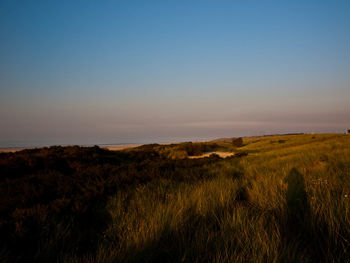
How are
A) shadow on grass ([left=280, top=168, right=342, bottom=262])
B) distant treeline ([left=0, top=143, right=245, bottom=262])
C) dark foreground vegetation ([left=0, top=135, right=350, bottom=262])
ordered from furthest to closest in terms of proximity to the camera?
distant treeline ([left=0, top=143, right=245, bottom=262]) < dark foreground vegetation ([left=0, top=135, right=350, bottom=262]) < shadow on grass ([left=280, top=168, right=342, bottom=262])

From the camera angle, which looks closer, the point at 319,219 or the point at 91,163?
the point at 319,219

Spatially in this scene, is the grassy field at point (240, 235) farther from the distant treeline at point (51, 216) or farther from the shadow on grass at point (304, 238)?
the distant treeline at point (51, 216)

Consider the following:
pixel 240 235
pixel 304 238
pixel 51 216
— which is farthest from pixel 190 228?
pixel 51 216

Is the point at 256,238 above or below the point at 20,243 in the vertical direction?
above

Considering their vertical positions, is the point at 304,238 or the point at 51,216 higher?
the point at 304,238

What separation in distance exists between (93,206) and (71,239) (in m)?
1.38

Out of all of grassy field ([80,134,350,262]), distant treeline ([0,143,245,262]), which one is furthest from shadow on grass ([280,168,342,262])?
distant treeline ([0,143,245,262])

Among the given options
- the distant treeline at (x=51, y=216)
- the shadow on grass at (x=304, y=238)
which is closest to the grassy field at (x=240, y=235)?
the shadow on grass at (x=304, y=238)

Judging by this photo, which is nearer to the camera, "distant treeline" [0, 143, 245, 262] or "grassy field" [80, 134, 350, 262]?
"grassy field" [80, 134, 350, 262]

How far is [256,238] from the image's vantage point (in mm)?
1732

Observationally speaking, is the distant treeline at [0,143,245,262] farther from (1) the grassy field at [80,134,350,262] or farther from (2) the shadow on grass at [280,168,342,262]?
(2) the shadow on grass at [280,168,342,262]

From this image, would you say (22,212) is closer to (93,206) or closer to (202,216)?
(93,206)

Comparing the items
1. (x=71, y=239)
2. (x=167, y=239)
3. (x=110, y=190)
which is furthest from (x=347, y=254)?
(x=110, y=190)

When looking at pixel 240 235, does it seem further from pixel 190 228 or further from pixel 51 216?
pixel 51 216
